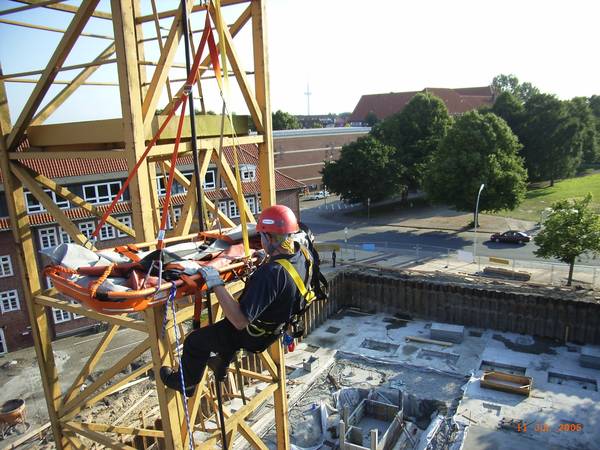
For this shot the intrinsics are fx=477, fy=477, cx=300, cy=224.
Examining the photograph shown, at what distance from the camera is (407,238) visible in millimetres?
45219

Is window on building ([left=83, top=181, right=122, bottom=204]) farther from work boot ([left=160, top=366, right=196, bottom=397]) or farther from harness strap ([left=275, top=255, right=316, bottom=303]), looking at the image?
harness strap ([left=275, top=255, right=316, bottom=303])

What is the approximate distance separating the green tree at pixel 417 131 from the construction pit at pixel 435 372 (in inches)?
1100

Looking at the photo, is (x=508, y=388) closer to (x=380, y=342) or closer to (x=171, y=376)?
(x=380, y=342)

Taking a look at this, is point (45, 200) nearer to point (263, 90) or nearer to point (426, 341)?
point (263, 90)

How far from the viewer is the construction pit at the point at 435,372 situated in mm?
19156

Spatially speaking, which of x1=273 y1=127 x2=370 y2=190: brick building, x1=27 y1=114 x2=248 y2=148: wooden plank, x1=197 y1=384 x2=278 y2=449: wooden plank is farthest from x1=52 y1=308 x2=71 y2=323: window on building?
x1=273 y1=127 x2=370 y2=190: brick building

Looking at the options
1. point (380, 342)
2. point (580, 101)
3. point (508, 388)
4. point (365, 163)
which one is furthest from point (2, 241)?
point (580, 101)

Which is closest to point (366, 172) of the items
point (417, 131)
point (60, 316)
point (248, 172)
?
point (417, 131)

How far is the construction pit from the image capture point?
19.2 metres

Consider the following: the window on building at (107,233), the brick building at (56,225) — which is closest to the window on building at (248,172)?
the brick building at (56,225)

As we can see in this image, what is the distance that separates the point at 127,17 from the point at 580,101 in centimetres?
7314

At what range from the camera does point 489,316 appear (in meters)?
29.6

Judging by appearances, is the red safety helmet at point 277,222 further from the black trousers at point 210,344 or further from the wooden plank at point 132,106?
the wooden plank at point 132,106

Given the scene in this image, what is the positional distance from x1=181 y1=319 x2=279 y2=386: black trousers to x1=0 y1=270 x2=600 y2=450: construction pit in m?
12.4
